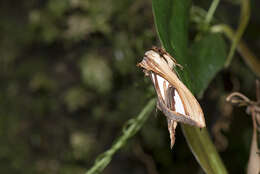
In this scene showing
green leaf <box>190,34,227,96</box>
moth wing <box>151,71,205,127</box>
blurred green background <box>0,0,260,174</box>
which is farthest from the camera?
blurred green background <box>0,0,260,174</box>

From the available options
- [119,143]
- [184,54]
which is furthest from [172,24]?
[119,143]

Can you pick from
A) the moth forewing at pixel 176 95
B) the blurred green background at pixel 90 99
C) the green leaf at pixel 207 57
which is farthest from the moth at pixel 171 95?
the blurred green background at pixel 90 99

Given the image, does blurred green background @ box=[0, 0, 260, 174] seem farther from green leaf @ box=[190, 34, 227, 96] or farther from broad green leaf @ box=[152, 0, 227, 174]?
broad green leaf @ box=[152, 0, 227, 174]

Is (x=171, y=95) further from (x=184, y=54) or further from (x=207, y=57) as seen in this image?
(x=207, y=57)

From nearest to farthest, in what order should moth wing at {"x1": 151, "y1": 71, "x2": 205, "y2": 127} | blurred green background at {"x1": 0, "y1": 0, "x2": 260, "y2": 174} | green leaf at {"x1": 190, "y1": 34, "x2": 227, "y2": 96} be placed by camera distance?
moth wing at {"x1": 151, "y1": 71, "x2": 205, "y2": 127}
green leaf at {"x1": 190, "y1": 34, "x2": 227, "y2": 96}
blurred green background at {"x1": 0, "y1": 0, "x2": 260, "y2": 174}

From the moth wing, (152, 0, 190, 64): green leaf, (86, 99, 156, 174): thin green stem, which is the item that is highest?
(152, 0, 190, 64): green leaf

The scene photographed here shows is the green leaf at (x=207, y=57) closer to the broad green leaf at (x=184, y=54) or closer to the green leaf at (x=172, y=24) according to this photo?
the broad green leaf at (x=184, y=54)

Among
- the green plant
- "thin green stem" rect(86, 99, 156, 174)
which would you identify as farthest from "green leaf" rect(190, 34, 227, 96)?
"thin green stem" rect(86, 99, 156, 174)
